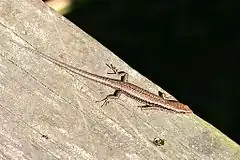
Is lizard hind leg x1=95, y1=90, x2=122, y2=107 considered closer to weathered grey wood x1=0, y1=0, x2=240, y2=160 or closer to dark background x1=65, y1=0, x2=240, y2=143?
weathered grey wood x1=0, y1=0, x2=240, y2=160

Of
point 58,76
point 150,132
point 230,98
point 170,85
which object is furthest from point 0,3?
point 230,98

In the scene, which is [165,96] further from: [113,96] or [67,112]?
[67,112]

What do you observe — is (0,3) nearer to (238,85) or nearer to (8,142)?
(8,142)

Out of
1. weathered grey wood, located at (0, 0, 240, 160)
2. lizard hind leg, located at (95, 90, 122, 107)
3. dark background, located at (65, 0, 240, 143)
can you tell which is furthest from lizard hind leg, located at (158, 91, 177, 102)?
dark background, located at (65, 0, 240, 143)

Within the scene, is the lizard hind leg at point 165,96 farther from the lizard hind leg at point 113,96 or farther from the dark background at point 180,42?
the dark background at point 180,42

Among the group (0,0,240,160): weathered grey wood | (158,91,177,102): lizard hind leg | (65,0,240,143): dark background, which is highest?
(65,0,240,143): dark background
